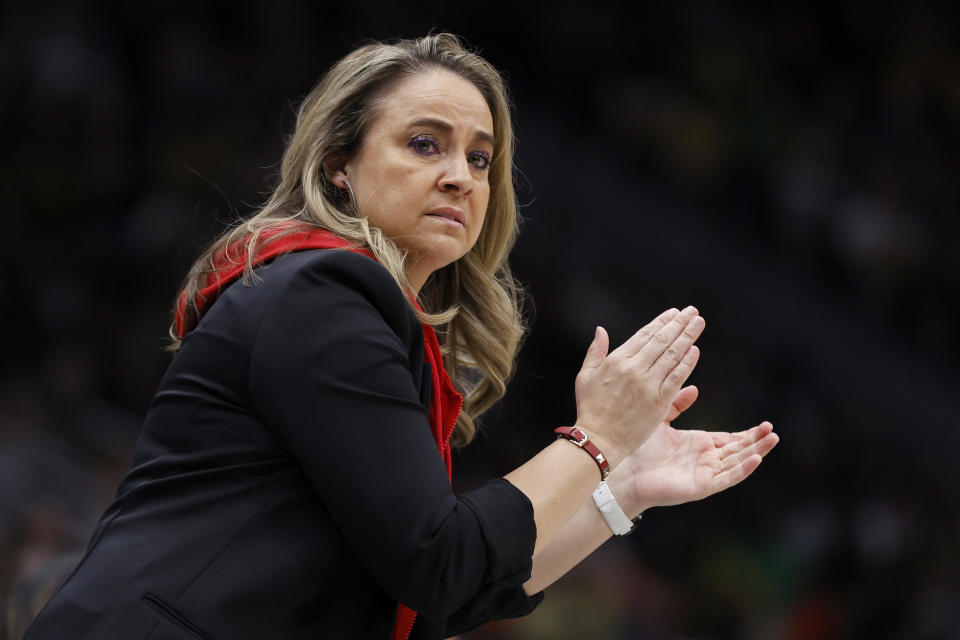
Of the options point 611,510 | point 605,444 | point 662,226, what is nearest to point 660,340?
point 605,444

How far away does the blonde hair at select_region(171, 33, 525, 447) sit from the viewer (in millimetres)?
1780

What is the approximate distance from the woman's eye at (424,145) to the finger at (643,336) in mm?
415

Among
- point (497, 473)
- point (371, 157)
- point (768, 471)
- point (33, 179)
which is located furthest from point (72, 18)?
point (371, 157)

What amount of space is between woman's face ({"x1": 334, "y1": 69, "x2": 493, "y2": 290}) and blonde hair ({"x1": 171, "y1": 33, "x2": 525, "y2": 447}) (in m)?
0.03

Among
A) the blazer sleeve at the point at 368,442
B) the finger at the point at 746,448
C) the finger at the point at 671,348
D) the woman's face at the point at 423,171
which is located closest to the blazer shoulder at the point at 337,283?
the blazer sleeve at the point at 368,442

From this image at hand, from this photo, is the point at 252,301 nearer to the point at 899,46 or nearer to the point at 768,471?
the point at 768,471

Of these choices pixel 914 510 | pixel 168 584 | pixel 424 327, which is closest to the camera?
pixel 168 584

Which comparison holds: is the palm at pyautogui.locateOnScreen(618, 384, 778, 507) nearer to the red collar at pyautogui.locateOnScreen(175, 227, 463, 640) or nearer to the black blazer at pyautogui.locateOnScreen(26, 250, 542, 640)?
the red collar at pyautogui.locateOnScreen(175, 227, 463, 640)

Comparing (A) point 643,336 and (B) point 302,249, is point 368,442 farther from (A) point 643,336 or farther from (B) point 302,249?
(A) point 643,336

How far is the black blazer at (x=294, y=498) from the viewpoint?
149 centimetres

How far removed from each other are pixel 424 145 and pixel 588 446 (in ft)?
1.72

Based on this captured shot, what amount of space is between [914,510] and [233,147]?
13.8 feet

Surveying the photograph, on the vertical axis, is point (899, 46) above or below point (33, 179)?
above

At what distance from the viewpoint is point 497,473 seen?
6410 millimetres
